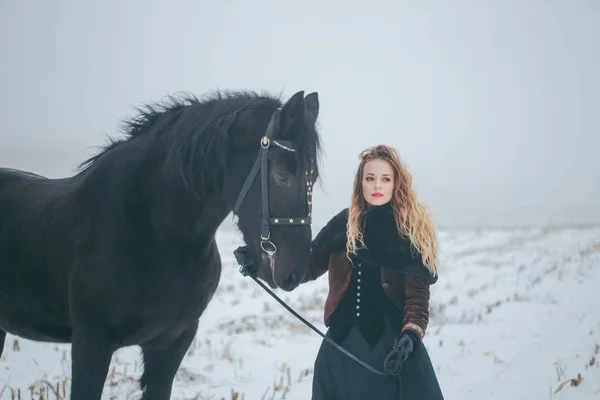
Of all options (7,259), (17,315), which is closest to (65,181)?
(7,259)

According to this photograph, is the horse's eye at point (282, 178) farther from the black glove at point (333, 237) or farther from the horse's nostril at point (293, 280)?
the black glove at point (333, 237)

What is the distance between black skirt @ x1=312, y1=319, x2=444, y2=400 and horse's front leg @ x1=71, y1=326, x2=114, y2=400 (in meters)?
1.28

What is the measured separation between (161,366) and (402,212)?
1.81 m

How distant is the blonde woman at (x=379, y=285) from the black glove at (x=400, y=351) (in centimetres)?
1

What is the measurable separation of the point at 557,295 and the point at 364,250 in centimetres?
Answer: 710

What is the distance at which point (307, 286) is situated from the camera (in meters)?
11.1

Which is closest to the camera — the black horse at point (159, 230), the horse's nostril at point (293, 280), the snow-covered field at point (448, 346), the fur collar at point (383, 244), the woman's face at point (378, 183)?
the horse's nostril at point (293, 280)

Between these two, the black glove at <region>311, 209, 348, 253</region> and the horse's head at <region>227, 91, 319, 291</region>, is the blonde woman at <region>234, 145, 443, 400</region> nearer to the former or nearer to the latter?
the black glove at <region>311, 209, 348, 253</region>

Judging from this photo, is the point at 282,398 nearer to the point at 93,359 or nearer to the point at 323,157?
the point at 93,359

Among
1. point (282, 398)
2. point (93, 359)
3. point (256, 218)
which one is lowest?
point (282, 398)

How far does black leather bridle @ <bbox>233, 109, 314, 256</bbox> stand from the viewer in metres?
2.48

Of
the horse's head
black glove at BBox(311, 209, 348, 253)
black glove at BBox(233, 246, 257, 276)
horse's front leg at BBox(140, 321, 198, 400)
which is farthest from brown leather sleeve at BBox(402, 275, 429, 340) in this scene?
horse's front leg at BBox(140, 321, 198, 400)

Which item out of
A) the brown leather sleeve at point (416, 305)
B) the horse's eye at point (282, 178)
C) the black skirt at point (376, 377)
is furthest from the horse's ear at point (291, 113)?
the black skirt at point (376, 377)

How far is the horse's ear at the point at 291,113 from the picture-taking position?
255cm
